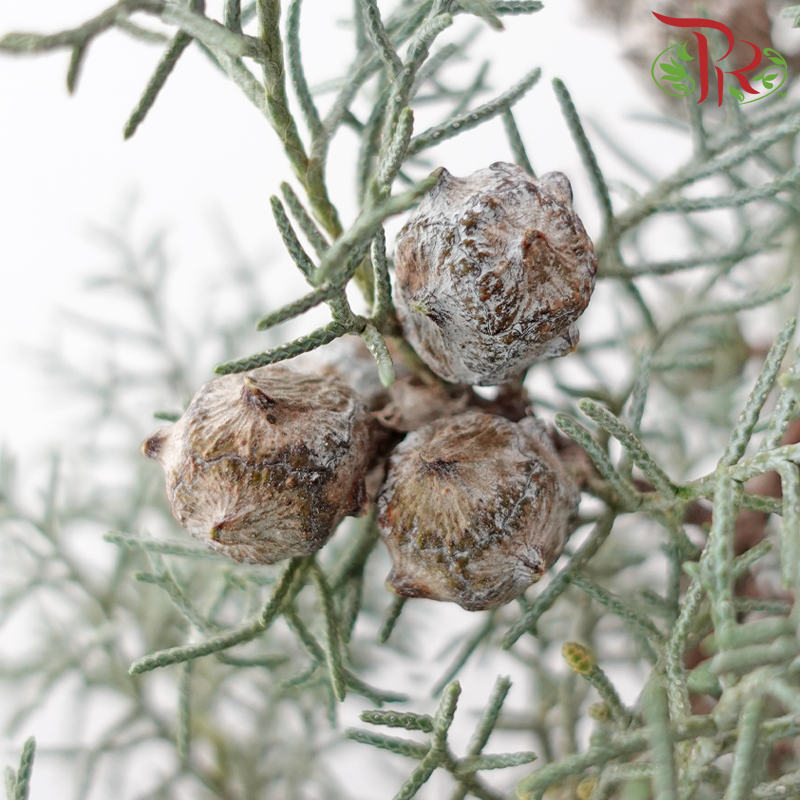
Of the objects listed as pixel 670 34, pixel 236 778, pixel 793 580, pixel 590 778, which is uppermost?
pixel 670 34

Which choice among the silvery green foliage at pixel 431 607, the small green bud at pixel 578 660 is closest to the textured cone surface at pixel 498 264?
the silvery green foliage at pixel 431 607

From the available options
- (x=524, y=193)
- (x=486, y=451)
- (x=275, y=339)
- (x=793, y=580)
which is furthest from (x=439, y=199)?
(x=275, y=339)

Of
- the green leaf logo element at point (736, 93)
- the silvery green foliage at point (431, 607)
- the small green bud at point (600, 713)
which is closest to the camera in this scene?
the silvery green foliage at point (431, 607)

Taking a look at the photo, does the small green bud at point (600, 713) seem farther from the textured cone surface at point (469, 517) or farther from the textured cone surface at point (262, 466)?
the textured cone surface at point (262, 466)

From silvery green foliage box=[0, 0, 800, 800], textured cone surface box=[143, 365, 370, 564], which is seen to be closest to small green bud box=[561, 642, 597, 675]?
silvery green foliage box=[0, 0, 800, 800]

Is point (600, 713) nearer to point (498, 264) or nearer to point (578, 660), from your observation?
point (578, 660)

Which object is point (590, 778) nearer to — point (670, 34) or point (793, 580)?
point (793, 580)

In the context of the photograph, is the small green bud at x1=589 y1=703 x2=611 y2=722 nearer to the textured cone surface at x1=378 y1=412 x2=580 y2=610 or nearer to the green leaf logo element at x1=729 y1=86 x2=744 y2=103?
the textured cone surface at x1=378 y1=412 x2=580 y2=610
